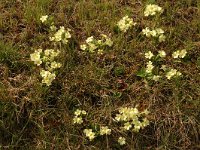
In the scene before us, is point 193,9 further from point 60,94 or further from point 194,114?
point 60,94

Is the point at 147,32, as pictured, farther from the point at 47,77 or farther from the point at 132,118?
the point at 47,77

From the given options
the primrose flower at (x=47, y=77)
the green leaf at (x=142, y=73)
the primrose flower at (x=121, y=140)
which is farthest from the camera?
the green leaf at (x=142, y=73)

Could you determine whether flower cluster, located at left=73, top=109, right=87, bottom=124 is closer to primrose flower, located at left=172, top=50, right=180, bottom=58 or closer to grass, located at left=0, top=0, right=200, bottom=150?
grass, located at left=0, top=0, right=200, bottom=150

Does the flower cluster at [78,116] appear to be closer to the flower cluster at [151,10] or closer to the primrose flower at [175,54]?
the primrose flower at [175,54]

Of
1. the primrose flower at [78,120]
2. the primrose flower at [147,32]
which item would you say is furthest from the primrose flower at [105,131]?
the primrose flower at [147,32]

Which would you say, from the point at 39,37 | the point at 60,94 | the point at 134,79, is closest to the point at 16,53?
the point at 39,37

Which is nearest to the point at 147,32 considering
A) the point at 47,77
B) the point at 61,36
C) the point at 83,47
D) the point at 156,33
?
the point at 156,33

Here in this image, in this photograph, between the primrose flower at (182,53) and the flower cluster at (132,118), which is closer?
the flower cluster at (132,118)
